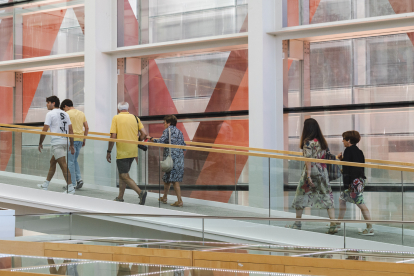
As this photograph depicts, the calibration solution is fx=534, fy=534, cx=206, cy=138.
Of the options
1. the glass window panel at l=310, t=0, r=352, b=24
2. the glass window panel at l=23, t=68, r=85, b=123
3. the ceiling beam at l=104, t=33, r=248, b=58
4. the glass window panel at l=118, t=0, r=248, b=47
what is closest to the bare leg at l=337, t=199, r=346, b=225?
the glass window panel at l=310, t=0, r=352, b=24

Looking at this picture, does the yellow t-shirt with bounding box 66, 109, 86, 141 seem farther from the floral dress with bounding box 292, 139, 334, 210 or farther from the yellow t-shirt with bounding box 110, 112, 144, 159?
the floral dress with bounding box 292, 139, 334, 210

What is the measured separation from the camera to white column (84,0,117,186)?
1352 cm

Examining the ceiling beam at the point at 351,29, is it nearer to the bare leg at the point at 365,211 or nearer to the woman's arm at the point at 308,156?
the woman's arm at the point at 308,156

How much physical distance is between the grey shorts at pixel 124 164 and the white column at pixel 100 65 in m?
4.54

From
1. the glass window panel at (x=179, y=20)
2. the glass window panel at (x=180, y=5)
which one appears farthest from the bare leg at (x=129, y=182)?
the glass window panel at (x=180, y=5)

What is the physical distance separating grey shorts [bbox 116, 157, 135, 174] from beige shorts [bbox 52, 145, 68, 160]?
0.99 meters

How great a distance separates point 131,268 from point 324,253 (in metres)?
1.93

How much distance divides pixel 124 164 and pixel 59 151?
121 centimetres

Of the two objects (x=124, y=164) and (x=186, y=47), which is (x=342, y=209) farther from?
(x=186, y=47)

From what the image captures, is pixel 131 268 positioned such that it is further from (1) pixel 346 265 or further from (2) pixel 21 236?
(2) pixel 21 236

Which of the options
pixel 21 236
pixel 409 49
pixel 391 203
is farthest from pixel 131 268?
pixel 409 49

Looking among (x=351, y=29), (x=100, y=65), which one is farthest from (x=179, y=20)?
(x=351, y=29)

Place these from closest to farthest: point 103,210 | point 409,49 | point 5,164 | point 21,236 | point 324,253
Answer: point 324,253 < point 21,236 < point 103,210 < point 5,164 < point 409,49

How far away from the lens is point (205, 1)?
13.1 m
